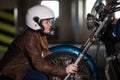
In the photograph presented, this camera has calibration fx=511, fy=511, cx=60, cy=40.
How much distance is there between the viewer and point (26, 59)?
5168 mm

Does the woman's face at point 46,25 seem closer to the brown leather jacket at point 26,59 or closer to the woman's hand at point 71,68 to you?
the brown leather jacket at point 26,59

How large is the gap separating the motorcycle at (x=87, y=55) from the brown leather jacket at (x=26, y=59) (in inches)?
14.3

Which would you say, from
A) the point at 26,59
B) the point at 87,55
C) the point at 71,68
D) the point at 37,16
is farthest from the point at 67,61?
the point at 37,16

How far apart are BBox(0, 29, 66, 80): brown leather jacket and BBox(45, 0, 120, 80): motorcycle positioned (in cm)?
36

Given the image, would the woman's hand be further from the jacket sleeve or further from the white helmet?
the white helmet

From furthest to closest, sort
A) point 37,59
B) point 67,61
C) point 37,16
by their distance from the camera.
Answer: point 67,61, point 37,16, point 37,59

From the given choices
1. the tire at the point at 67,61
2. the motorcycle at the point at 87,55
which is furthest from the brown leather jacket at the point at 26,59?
the tire at the point at 67,61

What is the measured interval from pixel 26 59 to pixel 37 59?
0.53 ft

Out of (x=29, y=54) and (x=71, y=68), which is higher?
(x=29, y=54)

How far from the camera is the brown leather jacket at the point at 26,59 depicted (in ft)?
16.6

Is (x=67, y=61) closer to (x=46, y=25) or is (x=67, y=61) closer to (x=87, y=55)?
(x=87, y=55)

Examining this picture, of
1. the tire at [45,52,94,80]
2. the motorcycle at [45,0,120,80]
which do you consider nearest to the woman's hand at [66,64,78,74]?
the motorcycle at [45,0,120,80]

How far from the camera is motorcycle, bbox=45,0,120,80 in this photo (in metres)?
5.38

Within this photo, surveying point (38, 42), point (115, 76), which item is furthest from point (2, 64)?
point (115, 76)
